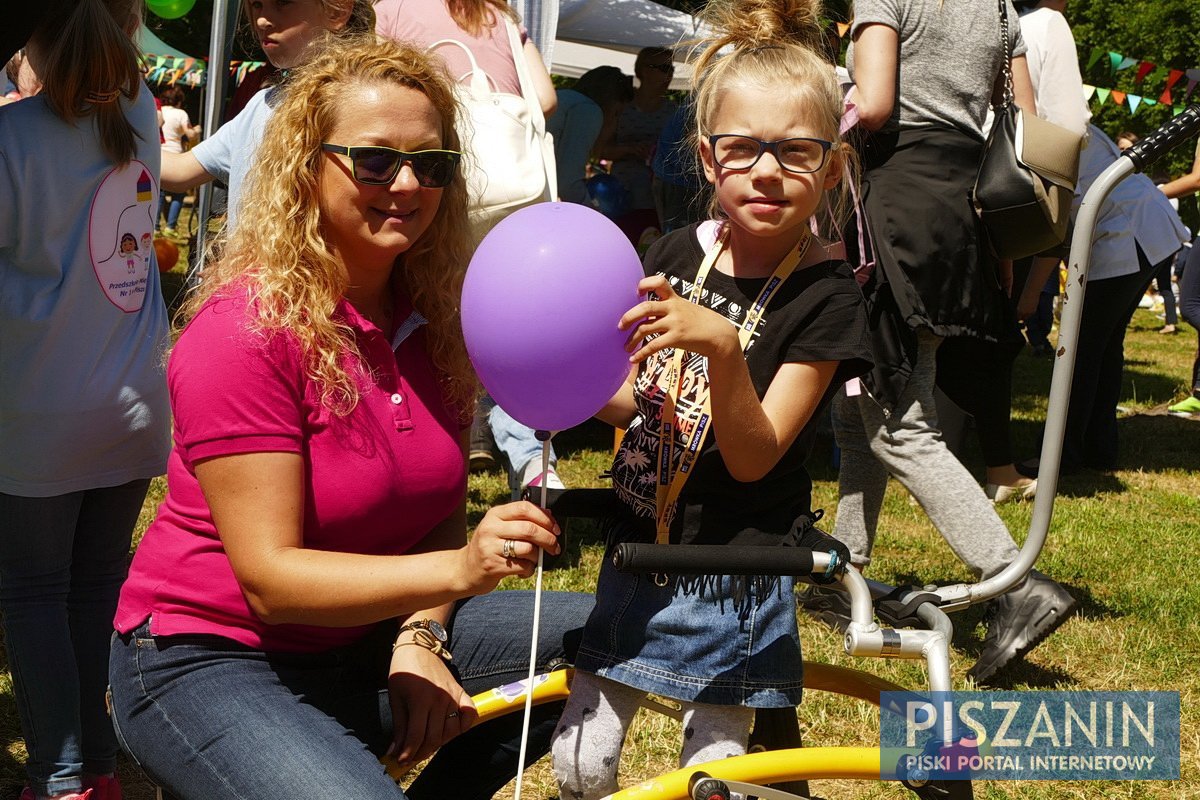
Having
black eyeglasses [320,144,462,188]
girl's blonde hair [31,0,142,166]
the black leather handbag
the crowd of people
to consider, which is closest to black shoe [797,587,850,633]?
the crowd of people

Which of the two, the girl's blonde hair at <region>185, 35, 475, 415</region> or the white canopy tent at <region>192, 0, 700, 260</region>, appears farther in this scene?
the white canopy tent at <region>192, 0, 700, 260</region>

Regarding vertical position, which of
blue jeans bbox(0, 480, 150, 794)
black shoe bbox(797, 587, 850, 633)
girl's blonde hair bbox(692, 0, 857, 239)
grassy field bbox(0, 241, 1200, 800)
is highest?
girl's blonde hair bbox(692, 0, 857, 239)

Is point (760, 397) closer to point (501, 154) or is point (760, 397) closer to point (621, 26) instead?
point (501, 154)

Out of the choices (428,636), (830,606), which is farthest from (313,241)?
(830,606)

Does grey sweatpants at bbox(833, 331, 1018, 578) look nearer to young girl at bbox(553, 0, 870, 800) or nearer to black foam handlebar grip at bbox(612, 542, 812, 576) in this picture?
young girl at bbox(553, 0, 870, 800)

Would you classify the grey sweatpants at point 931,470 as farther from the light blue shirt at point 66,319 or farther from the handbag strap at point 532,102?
the light blue shirt at point 66,319

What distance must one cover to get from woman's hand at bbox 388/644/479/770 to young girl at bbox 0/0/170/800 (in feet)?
2.95

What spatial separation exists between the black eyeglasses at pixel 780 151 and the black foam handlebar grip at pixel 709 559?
2.19 ft

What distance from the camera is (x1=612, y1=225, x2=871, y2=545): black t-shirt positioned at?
77.1 inches

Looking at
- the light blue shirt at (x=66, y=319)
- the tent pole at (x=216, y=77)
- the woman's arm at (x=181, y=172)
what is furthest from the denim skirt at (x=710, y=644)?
the tent pole at (x=216, y=77)

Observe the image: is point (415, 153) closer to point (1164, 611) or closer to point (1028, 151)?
point (1028, 151)

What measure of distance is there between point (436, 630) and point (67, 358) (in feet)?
3.40

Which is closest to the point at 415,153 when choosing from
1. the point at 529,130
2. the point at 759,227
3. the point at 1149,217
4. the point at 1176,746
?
the point at 759,227

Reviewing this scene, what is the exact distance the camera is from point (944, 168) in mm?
3490
